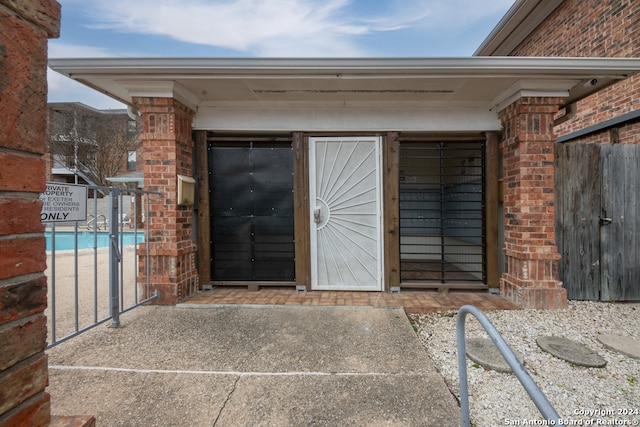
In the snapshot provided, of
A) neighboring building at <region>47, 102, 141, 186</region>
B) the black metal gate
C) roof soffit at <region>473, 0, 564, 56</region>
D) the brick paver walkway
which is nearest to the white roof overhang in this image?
the black metal gate

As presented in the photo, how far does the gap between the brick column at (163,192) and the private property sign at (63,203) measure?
3.82 ft

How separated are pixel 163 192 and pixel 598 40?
7.82 meters

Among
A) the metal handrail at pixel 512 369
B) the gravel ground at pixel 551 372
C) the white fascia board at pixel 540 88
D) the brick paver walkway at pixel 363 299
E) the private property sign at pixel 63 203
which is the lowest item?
the gravel ground at pixel 551 372

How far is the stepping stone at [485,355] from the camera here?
2.48 metres

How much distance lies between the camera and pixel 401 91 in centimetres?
385

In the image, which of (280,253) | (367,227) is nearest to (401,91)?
(367,227)

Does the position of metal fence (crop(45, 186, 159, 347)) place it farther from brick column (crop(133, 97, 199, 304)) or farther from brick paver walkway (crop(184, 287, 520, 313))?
brick paver walkway (crop(184, 287, 520, 313))

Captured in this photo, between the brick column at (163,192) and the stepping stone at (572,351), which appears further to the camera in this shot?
the brick column at (163,192)

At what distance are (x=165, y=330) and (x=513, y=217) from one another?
14.7 feet

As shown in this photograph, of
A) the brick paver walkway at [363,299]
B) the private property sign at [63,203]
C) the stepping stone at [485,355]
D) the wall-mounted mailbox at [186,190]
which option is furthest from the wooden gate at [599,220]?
the private property sign at [63,203]

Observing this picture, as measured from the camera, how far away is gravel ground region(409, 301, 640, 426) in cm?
201

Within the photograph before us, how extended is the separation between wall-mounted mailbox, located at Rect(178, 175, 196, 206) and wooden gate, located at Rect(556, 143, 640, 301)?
5.05 meters

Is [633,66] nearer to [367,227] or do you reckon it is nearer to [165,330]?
[367,227]

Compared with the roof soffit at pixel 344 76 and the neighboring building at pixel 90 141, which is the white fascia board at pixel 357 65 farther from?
the neighboring building at pixel 90 141
